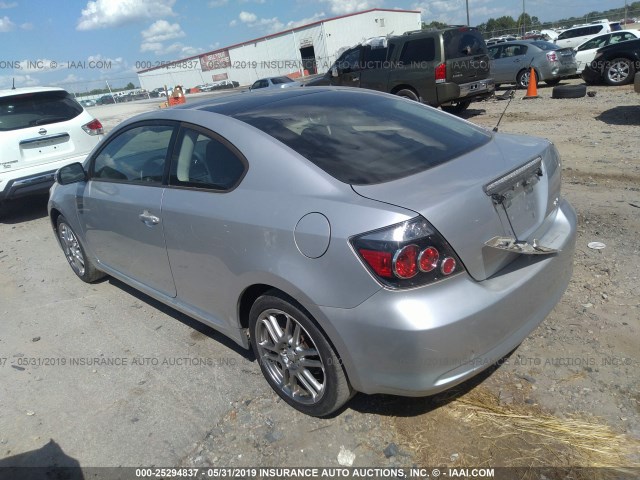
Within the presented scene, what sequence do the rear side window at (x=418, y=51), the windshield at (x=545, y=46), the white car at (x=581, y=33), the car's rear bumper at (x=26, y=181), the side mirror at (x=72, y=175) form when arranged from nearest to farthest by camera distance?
the side mirror at (x=72, y=175) < the car's rear bumper at (x=26, y=181) < the rear side window at (x=418, y=51) < the windshield at (x=545, y=46) < the white car at (x=581, y=33)

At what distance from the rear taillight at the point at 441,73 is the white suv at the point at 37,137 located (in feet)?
23.4

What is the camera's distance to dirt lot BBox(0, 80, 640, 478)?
2391 millimetres

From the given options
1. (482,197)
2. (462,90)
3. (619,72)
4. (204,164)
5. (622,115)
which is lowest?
(622,115)

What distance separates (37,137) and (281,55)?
2376 inches

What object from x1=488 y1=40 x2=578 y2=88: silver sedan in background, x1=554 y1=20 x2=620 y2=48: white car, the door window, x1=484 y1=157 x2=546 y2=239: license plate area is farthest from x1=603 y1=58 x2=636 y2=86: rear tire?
the door window

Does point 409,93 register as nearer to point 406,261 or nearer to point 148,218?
point 148,218

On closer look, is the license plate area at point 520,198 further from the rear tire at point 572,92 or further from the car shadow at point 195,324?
the rear tire at point 572,92

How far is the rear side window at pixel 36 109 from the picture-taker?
269 inches

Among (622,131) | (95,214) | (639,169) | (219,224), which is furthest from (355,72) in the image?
(219,224)

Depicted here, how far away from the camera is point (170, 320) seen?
3.95 meters

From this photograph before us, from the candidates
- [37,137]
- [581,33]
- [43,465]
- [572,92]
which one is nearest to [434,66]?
[572,92]

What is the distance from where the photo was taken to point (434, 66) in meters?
10.9

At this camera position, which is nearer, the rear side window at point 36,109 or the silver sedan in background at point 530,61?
the rear side window at point 36,109

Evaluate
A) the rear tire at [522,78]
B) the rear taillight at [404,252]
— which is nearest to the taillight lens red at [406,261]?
the rear taillight at [404,252]
